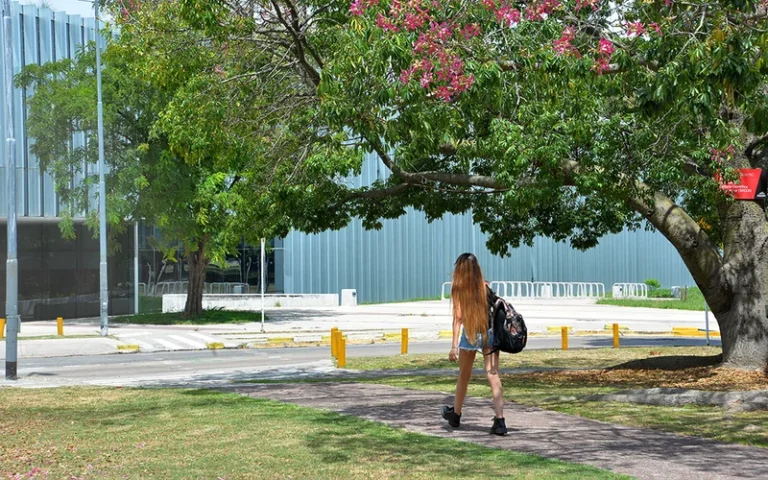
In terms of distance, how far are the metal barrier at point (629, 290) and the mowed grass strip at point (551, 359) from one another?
34.0 m

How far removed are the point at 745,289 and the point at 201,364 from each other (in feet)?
38.4

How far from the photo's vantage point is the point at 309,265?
51312mm

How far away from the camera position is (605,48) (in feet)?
38.7

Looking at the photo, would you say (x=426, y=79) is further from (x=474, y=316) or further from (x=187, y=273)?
(x=187, y=273)

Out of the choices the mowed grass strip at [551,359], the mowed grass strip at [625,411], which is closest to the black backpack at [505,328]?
the mowed grass strip at [625,411]

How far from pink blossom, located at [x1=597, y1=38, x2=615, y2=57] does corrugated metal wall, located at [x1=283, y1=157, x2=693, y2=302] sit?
35195 millimetres

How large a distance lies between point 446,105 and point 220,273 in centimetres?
3898

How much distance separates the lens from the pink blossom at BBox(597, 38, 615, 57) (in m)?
11.8

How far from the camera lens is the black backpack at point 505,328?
32.1 ft

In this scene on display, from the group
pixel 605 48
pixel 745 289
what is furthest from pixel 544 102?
pixel 745 289

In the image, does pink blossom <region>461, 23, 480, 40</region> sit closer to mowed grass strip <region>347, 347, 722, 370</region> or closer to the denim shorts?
the denim shorts

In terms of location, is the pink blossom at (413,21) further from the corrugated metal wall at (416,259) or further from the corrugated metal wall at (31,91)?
the corrugated metal wall at (416,259)

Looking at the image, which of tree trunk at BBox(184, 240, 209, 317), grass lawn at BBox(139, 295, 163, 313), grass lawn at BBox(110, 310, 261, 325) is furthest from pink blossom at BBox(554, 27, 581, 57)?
grass lawn at BBox(139, 295, 163, 313)

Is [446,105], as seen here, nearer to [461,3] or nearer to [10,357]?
[461,3]
